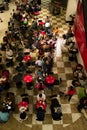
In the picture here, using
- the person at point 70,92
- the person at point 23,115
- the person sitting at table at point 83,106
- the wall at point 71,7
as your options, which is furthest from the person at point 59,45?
the person at point 23,115

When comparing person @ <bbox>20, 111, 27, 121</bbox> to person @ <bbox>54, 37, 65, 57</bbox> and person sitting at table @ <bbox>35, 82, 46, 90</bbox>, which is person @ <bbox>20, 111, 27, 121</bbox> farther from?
person @ <bbox>54, 37, 65, 57</bbox>

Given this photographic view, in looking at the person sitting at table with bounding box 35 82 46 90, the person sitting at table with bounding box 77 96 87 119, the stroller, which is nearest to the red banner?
the person sitting at table with bounding box 77 96 87 119

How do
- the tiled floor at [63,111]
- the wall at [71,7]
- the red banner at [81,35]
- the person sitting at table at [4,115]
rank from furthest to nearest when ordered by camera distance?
the wall at [71,7] < the red banner at [81,35] < the tiled floor at [63,111] < the person sitting at table at [4,115]

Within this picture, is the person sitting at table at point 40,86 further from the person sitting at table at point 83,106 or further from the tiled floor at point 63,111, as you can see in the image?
the person sitting at table at point 83,106

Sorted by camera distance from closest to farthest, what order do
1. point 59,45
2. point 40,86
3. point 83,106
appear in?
point 83,106, point 40,86, point 59,45

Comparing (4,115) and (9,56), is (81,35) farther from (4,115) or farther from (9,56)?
(4,115)

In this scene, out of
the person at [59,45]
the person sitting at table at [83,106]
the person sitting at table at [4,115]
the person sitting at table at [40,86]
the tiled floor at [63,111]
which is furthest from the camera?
the person at [59,45]

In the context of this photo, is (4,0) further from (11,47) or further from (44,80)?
(44,80)

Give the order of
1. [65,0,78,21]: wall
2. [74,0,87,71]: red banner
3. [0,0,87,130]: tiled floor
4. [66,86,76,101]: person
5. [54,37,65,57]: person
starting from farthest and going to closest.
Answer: [65,0,78,21]: wall < [54,37,65,57]: person < [74,0,87,71]: red banner < [66,86,76,101]: person < [0,0,87,130]: tiled floor

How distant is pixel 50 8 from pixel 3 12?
4.76 metres

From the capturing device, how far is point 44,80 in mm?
11273

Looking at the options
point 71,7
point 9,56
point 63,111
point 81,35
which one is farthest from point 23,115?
point 71,7

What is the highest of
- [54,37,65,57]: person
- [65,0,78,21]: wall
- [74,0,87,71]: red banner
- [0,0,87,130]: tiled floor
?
[65,0,78,21]: wall

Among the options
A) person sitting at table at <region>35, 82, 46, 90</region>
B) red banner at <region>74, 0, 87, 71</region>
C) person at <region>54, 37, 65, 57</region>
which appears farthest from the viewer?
person at <region>54, 37, 65, 57</region>
